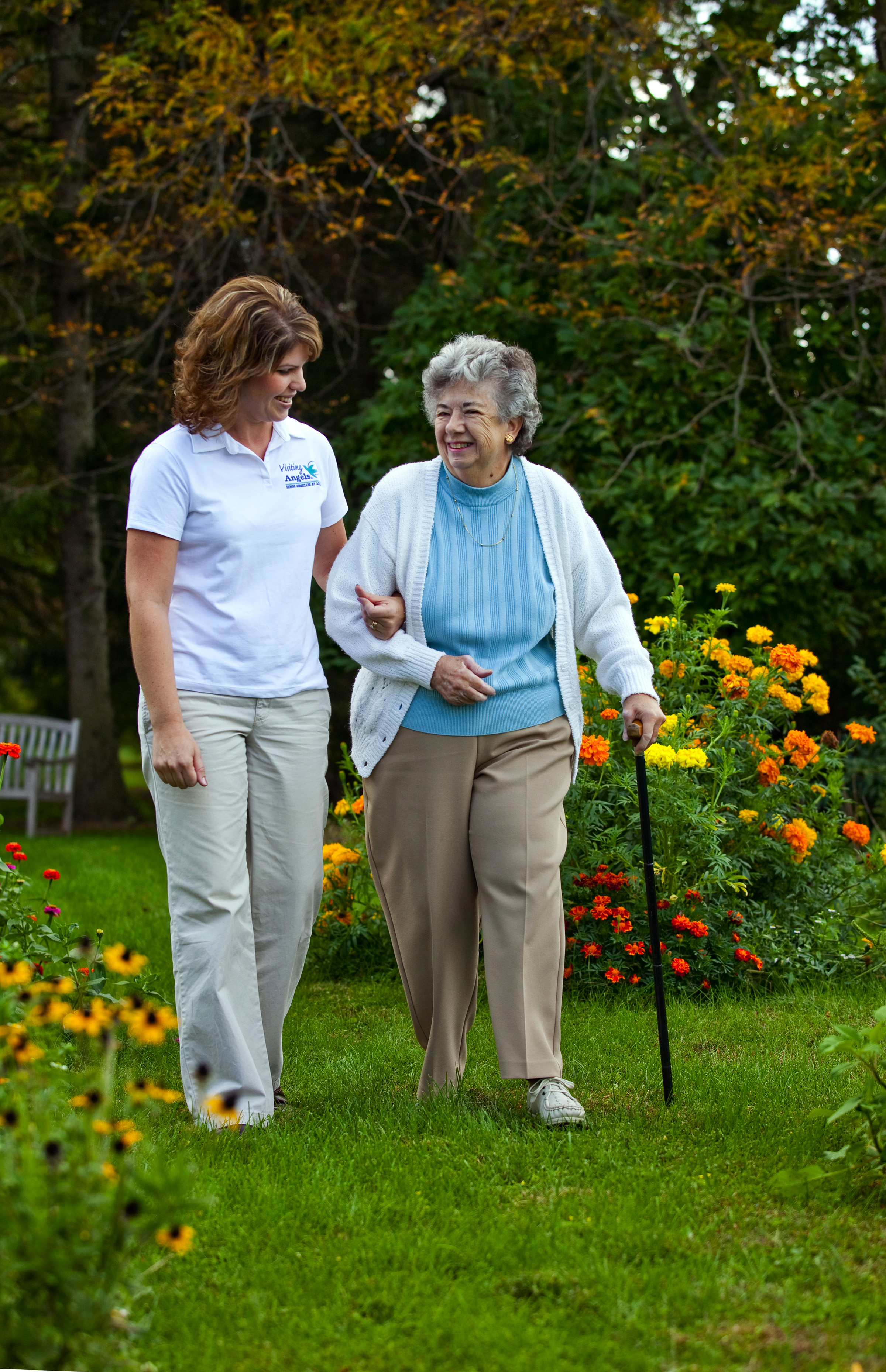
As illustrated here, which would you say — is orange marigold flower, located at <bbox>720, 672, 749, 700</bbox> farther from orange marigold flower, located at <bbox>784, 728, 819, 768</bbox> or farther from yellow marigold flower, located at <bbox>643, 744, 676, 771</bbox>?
yellow marigold flower, located at <bbox>643, 744, 676, 771</bbox>

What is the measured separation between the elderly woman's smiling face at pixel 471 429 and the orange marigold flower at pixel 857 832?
2.27 meters

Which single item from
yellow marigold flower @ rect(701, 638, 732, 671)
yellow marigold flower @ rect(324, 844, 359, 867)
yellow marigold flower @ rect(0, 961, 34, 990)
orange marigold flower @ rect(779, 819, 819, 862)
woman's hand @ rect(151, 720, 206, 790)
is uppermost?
yellow marigold flower @ rect(701, 638, 732, 671)

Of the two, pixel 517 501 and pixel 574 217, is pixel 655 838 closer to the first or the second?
pixel 517 501

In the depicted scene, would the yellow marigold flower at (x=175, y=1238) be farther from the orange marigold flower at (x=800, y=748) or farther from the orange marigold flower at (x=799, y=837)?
the orange marigold flower at (x=800, y=748)

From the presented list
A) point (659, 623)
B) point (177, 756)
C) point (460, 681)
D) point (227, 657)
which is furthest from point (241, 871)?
point (659, 623)

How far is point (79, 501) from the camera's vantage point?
1141 centimetres

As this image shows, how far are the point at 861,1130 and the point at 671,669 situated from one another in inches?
97.4

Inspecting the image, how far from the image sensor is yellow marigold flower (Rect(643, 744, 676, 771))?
172 inches

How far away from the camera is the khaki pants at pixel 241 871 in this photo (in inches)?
128

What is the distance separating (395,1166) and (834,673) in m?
5.84

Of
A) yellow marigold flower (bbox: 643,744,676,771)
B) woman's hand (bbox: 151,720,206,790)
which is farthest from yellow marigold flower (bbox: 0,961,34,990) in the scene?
yellow marigold flower (bbox: 643,744,676,771)

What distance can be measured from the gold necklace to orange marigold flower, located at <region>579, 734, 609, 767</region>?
1306 millimetres

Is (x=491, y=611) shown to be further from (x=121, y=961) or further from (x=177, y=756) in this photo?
(x=121, y=961)

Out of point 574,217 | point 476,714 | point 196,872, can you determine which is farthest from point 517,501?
point 574,217
